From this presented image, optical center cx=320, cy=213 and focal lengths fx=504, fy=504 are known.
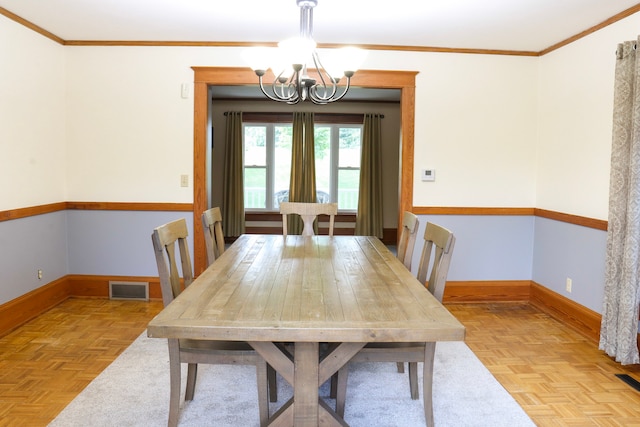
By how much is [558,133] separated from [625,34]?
945mm

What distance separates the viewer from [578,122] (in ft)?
12.1

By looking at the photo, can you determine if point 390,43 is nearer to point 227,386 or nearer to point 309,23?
point 309,23

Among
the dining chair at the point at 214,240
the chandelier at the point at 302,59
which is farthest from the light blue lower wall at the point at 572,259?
the dining chair at the point at 214,240

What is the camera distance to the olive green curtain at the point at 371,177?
744cm

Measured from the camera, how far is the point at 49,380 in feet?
8.63

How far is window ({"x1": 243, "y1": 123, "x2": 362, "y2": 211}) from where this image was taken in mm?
7688

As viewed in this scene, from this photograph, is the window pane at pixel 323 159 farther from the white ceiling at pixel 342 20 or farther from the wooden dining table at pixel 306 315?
the wooden dining table at pixel 306 315

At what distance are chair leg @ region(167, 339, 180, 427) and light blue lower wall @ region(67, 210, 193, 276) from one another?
2.25 meters

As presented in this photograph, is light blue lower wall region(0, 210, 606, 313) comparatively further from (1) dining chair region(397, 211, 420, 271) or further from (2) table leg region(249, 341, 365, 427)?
(2) table leg region(249, 341, 365, 427)

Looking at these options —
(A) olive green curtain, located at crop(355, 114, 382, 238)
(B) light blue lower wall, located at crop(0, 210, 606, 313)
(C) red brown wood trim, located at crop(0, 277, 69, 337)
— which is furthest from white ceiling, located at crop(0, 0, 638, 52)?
(A) olive green curtain, located at crop(355, 114, 382, 238)

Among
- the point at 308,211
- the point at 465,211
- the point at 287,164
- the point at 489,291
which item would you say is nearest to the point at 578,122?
the point at 465,211

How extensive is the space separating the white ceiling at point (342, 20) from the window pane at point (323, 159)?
363 cm

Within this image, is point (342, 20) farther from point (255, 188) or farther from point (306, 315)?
point (255, 188)

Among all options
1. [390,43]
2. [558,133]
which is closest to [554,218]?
[558,133]
